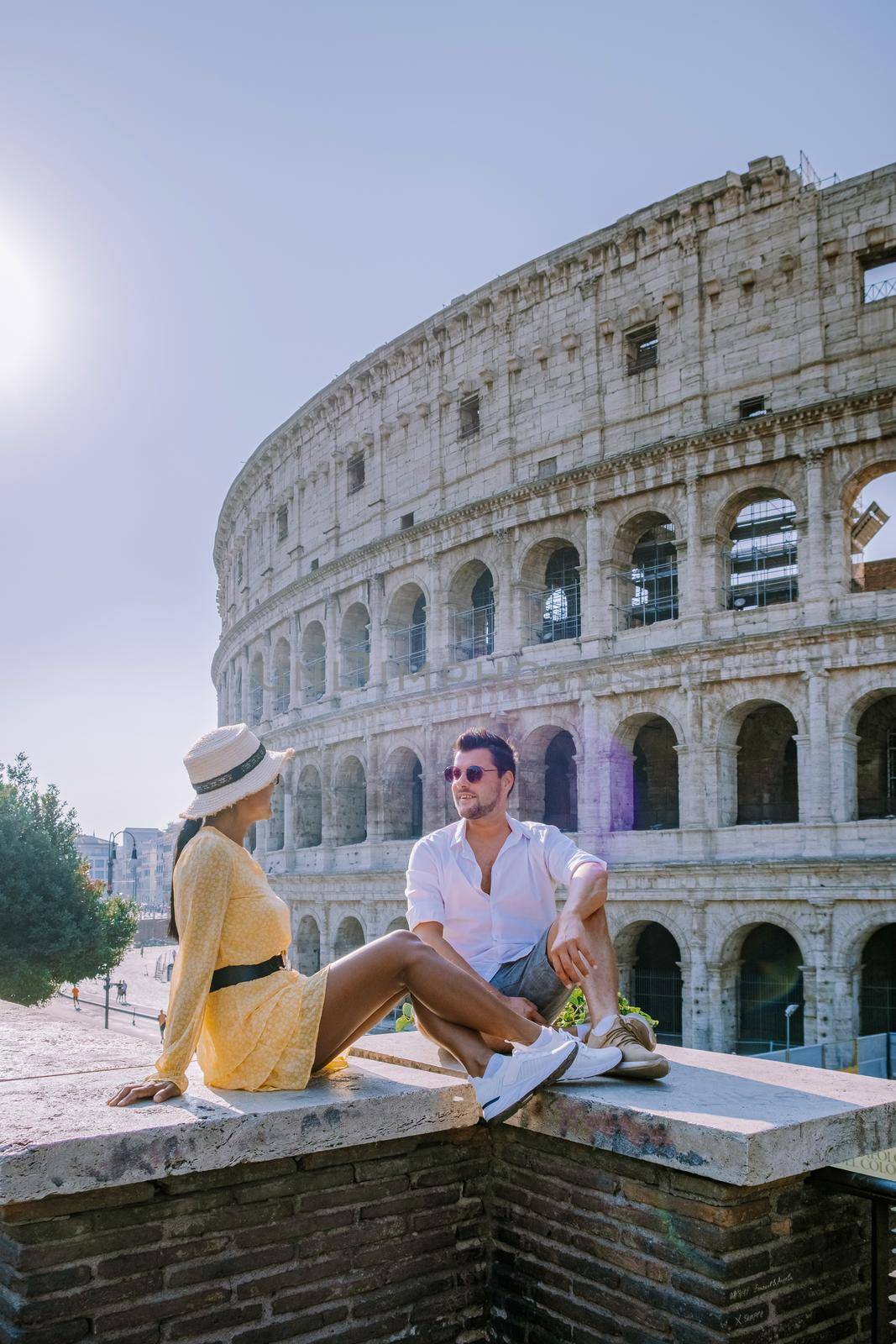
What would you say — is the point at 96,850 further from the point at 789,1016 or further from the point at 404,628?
the point at 789,1016

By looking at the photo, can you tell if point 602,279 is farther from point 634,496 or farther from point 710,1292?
point 710,1292

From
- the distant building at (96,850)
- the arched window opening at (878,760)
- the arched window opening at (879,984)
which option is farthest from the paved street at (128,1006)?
the distant building at (96,850)

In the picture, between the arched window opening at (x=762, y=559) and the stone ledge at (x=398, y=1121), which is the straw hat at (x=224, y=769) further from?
the arched window opening at (x=762, y=559)

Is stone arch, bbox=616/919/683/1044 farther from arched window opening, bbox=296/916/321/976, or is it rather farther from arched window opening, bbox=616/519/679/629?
arched window opening, bbox=296/916/321/976

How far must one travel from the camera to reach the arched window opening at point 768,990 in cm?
1841

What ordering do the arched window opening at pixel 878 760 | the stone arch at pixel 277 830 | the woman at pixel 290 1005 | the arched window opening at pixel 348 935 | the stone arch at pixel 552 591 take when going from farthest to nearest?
the stone arch at pixel 277 830 → the arched window opening at pixel 348 935 → the stone arch at pixel 552 591 → the arched window opening at pixel 878 760 → the woman at pixel 290 1005

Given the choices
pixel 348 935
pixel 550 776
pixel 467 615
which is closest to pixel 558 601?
pixel 467 615

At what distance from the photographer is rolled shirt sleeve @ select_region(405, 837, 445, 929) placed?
4137 millimetres

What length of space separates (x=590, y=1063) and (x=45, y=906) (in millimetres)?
25942

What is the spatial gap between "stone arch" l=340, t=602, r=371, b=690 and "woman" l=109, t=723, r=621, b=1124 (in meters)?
23.6

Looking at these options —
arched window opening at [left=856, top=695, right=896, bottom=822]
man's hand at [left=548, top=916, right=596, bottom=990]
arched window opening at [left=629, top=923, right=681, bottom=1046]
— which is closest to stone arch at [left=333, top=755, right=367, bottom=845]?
arched window opening at [left=629, top=923, right=681, bottom=1046]

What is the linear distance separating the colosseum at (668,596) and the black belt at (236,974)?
48.2ft

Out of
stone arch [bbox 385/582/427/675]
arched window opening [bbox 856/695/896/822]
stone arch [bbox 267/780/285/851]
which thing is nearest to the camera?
arched window opening [bbox 856/695/896/822]

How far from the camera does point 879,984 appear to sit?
59.7 ft
